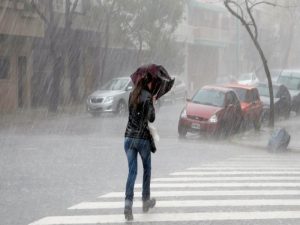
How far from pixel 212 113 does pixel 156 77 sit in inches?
453

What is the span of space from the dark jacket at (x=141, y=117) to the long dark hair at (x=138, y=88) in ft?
0.13

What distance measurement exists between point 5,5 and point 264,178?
18601 millimetres

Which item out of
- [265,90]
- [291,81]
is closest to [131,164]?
[265,90]

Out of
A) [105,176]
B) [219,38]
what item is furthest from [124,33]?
[105,176]

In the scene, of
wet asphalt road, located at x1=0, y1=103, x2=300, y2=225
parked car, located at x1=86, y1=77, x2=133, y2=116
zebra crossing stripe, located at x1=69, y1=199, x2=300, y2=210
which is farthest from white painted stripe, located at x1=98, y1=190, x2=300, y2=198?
parked car, located at x1=86, y1=77, x2=133, y2=116

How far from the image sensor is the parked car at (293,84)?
3023cm

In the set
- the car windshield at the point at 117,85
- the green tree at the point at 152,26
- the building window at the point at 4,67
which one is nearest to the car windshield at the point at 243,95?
the car windshield at the point at 117,85

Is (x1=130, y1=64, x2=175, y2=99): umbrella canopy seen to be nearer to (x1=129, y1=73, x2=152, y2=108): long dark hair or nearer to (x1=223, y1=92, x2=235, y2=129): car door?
(x1=129, y1=73, x2=152, y2=108): long dark hair

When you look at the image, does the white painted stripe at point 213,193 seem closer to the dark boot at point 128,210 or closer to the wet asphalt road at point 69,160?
the wet asphalt road at point 69,160

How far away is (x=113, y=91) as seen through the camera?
1094 inches

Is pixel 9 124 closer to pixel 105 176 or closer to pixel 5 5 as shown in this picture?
pixel 5 5

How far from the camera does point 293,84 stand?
1259 inches

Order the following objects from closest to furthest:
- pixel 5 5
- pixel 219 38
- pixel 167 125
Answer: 1. pixel 167 125
2. pixel 5 5
3. pixel 219 38

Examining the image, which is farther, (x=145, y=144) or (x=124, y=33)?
(x=124, y=33)
